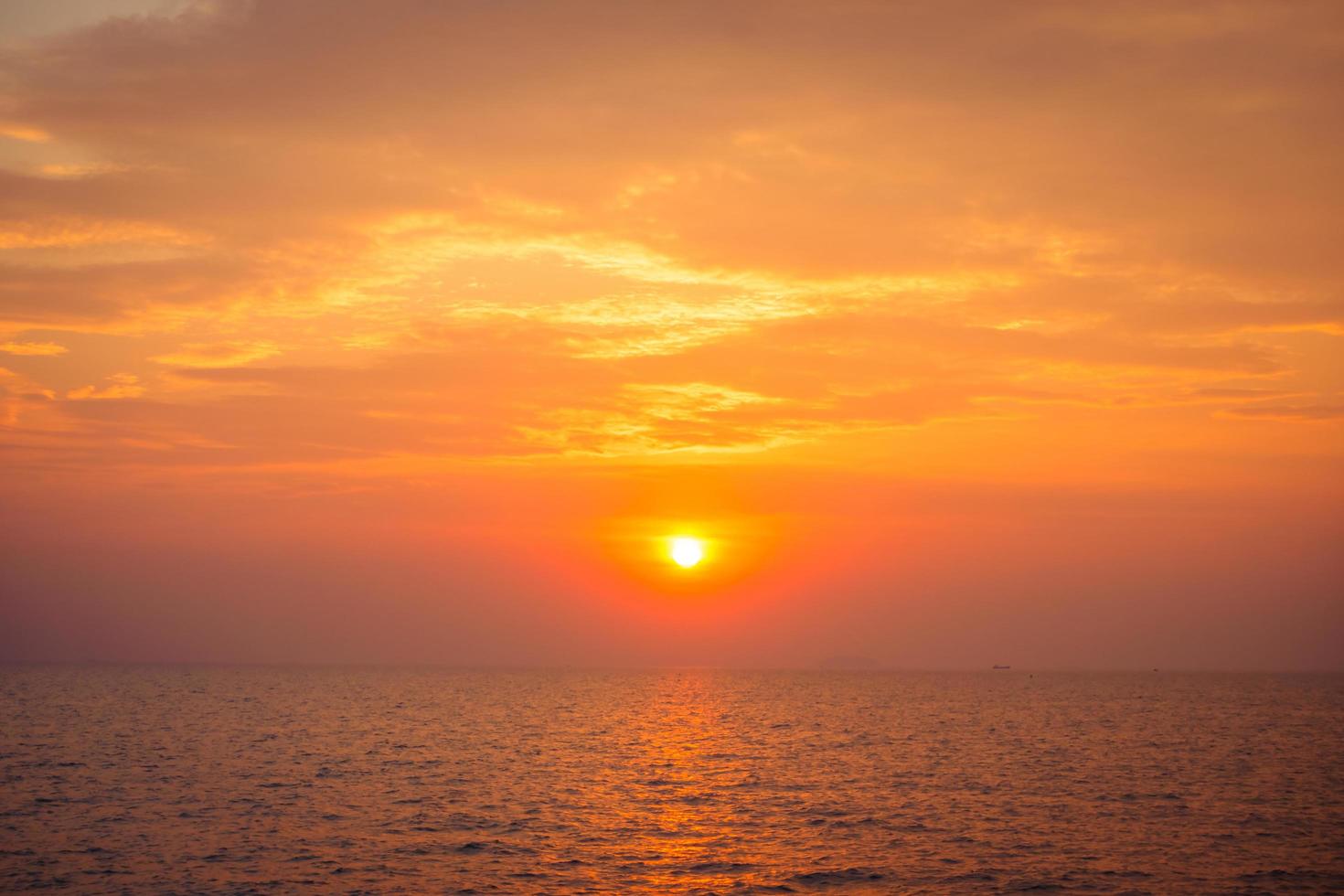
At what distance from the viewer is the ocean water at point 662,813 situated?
165 feet

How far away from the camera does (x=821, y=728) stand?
150 m

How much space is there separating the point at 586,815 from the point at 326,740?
211ft

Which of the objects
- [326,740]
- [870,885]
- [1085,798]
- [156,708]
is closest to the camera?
[870,885]

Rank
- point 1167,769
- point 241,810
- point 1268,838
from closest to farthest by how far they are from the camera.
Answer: point 1268,838
point 241,810
point 1167,769

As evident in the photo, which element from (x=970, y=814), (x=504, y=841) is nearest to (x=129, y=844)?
(x=504, y=841)

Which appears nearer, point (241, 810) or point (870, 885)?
point (870, 885)

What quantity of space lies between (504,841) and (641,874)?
38.9 feet

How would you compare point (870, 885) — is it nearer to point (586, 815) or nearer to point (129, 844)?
point (586, 815)

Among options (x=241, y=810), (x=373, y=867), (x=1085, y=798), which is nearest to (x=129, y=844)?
(x=241, y=810)


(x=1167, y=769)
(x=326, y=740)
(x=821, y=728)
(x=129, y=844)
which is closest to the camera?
(x=129, y=844)

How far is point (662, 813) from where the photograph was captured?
69625 mm

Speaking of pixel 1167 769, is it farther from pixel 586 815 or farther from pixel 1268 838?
pixel 586 815

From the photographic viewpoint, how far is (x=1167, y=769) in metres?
95.2

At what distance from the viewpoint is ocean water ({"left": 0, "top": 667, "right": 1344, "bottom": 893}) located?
50375 mm
